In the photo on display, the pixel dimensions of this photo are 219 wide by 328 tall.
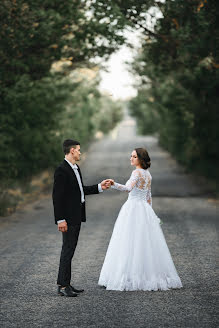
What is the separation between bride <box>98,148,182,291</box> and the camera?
859 centimetres

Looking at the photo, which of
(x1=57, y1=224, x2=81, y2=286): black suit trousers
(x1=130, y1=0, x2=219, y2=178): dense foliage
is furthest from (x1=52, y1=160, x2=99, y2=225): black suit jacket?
(x1=130, y1=0, x2=219, y2=178): dense foliage

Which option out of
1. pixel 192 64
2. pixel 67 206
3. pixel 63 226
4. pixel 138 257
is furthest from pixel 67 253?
pixel 192 64

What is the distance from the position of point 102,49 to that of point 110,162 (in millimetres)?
24951

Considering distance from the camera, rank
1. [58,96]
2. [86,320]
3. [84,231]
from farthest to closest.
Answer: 1. [58,96]
2. [84,231]
3. [86,320]

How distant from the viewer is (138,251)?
340 inches

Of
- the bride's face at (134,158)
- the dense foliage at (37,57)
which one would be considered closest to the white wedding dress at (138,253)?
the bride's face at (134,158)

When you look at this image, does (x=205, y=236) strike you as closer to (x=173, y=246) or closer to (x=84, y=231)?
(x=173, y=246)

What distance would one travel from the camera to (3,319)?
7.14 metres

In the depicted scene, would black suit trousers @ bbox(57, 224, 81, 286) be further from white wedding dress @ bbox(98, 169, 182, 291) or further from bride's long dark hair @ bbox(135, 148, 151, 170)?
bride's long dark hair @ bbox(135, 148, 151, 170)

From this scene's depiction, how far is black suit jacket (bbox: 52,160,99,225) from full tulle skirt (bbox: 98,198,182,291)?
801 mm

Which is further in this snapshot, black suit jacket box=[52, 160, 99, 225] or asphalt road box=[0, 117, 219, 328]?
black suit jacket box=[52, 160, 99, 225]

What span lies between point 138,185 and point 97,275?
180 cm

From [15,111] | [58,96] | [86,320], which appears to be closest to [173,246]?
[86,320]

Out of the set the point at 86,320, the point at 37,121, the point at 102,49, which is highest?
the point at 102,49
